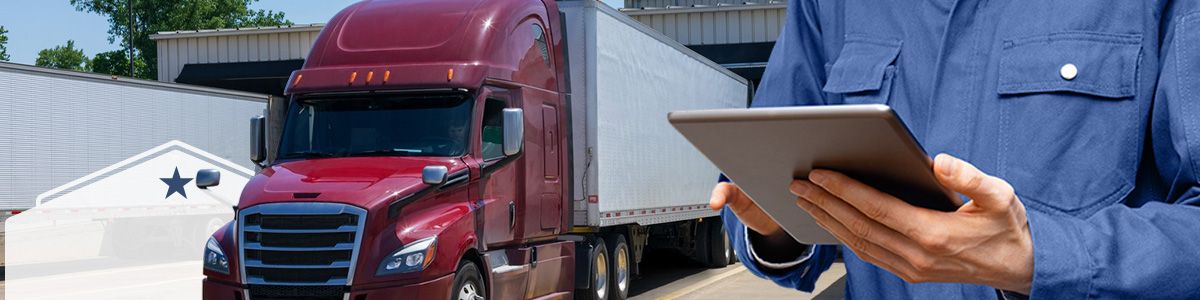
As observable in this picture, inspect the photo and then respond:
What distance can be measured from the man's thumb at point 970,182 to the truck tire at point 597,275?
11221 millimetres

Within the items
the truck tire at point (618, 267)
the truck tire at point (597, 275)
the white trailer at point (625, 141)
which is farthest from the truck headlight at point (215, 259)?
the truck tire at point (618, 267)

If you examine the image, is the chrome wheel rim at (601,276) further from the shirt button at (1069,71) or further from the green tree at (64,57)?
the green tree at (64,57)

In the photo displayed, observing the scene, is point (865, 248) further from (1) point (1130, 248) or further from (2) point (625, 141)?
(2) point (625, 141)

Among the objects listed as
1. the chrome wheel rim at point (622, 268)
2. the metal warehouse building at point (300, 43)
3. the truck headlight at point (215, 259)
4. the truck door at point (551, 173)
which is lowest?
the chrome wheel rim at point (622, 268)

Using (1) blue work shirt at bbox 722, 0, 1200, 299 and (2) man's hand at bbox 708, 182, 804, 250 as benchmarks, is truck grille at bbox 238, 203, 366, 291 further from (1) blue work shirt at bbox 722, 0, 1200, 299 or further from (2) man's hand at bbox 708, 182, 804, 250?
(1) blue work shirt at bbox 722, 0, 1200, 299

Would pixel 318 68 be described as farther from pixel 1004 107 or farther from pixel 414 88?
pixel 1004 107

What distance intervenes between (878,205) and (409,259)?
8.18m

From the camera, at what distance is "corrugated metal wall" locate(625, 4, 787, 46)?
82.7ft

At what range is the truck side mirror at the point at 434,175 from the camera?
9.41 meters

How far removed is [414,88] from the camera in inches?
390

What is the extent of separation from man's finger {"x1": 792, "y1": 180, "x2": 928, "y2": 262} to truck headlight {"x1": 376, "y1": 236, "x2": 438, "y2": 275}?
8035mm

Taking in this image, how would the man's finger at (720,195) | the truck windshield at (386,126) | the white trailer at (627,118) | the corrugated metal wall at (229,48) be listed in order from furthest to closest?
1. the corrugated metal wall at (229,48)
2. the white trailer at (627,118)
3. the truck windshield at (386,126)
4. the man's finger at (720,195)

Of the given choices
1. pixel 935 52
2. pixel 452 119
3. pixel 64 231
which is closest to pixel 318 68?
pixel 452 119

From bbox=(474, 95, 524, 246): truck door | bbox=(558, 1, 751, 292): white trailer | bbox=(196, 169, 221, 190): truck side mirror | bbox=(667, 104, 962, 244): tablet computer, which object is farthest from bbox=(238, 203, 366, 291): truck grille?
bbox=(667, 104, 962, 244): tablet computer
